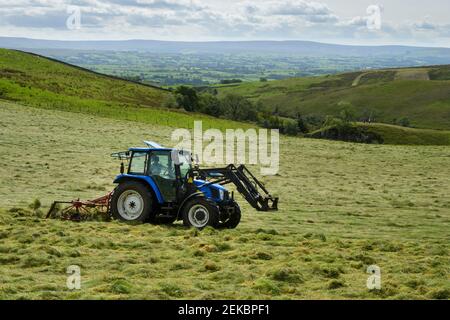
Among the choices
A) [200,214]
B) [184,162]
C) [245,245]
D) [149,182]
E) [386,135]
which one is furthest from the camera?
[386,135]

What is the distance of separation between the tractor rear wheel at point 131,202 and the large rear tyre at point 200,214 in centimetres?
116

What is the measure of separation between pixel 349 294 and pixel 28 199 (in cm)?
1462

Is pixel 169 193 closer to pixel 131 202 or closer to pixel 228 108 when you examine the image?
pixel 131 202

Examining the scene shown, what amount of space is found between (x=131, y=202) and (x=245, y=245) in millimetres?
4305

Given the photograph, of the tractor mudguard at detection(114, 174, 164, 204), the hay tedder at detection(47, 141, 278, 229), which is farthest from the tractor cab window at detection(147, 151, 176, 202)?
the tractor mudguard at detection(114, 174, 164, 204)

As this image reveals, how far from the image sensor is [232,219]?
19.3 meters

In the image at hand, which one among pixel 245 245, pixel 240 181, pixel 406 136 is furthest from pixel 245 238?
pixel 406 136

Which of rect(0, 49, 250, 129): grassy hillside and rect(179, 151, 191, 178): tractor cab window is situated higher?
rect(0, 49, 250, 129): grassy hillside

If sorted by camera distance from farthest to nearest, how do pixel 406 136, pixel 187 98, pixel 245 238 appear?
pixel 406 136, pixel 187 98, pixel 245 238

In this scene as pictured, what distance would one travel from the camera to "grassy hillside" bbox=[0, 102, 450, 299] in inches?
482

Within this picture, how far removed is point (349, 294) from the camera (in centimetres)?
1214

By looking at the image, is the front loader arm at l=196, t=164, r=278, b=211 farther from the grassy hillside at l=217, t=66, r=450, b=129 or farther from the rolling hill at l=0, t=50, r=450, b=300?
the grassy hillside at l=217, t=66, r=450, b=129

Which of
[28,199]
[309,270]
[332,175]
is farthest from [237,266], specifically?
[332,175]
